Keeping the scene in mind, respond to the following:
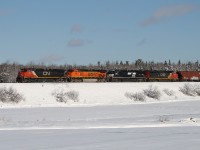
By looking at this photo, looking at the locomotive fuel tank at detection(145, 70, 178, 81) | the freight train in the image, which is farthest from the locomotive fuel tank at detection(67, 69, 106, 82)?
the locomotive fuel tank at detection(145, 70, 178, 81)

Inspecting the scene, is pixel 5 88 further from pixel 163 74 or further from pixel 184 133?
pixel 163 74

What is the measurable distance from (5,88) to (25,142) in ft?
105

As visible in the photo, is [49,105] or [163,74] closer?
[49,105]

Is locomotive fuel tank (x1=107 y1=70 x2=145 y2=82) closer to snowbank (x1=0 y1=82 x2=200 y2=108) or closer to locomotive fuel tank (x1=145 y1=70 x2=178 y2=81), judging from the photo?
locomotive fuel tank (x1=145 y1=70 x2=178 y2=81)

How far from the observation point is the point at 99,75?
69.6m

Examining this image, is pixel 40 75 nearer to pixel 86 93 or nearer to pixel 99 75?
pixel 86 93

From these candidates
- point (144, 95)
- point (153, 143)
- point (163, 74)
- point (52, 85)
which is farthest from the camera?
point (163, 74)

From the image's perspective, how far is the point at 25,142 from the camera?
52.5ft

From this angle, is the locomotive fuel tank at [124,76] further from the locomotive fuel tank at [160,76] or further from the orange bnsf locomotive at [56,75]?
the orange bnsf locomotive at [56,75]

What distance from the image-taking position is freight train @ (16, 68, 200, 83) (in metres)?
59.9

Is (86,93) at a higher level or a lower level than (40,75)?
lower

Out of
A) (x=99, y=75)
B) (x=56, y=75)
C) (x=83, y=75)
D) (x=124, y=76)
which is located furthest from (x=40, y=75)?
(x=124, y=76)

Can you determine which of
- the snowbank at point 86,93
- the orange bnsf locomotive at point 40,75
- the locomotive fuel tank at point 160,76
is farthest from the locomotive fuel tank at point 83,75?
the locomotive fuel tank at point 160,76

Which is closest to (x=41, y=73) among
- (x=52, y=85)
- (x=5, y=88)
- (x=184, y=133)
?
(x=52, y=85)
